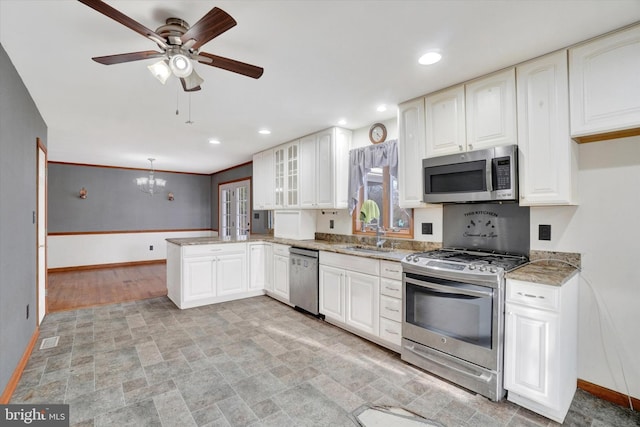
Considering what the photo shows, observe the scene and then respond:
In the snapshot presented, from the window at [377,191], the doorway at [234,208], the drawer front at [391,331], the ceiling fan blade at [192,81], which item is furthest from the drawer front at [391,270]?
the doorway at [234,208]

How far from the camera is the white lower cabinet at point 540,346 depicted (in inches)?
74.5

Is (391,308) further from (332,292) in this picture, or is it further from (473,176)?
(473,176)

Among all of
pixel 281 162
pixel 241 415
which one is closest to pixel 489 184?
pixel 241 415

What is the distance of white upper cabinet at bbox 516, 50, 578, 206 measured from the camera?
6.95 ft

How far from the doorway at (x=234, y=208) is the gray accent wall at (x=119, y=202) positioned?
0.89 m

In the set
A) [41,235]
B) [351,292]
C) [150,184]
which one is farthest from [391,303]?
[150,184]

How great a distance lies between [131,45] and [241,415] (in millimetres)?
2651

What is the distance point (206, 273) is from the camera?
4238mm

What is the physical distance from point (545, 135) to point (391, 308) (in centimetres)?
185

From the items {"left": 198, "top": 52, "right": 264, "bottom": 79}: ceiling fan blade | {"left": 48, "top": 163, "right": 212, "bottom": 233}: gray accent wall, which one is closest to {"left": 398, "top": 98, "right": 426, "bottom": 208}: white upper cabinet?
{"left": 198, "top": 52, "right": 264, "bottom": 79}: ceiling fan blade

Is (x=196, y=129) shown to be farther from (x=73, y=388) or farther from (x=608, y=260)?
(x=608, y=260)

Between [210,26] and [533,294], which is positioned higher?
[210,26]

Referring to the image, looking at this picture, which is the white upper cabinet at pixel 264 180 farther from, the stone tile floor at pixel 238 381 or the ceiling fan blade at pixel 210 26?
the ceiling fan blade at pixel 210 26

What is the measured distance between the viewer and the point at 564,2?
167 centimetres
